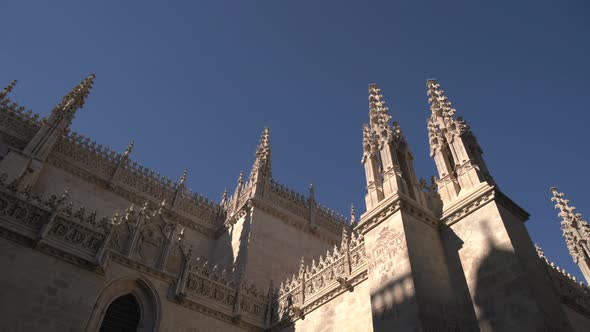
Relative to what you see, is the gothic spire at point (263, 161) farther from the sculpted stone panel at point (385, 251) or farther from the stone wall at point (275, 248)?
the sculpted stone panel at point (385, 251)

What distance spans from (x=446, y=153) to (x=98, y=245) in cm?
1158

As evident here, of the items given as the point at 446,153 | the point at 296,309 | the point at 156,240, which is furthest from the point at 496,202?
the point at 156,240

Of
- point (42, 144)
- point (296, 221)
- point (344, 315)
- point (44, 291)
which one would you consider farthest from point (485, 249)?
point (42, 144)

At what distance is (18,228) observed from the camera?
12.9 metres

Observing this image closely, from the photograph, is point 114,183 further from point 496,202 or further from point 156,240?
point 496,202

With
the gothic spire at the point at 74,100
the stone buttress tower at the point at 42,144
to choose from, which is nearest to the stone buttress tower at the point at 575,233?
the stone buttress tower at the point at 42,144

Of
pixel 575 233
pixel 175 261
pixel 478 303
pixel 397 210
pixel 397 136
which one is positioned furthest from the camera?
pixel 575 233

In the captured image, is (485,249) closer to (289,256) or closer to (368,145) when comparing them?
(368,145)

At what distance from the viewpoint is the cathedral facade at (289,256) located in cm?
972

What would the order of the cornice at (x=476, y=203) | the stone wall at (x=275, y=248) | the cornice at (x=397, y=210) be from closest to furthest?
the cornice at (x=476, y=203)
the cornice at (x=397, y=210)
the stone wall at (x=275, y=248)

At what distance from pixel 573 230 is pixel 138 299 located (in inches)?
713

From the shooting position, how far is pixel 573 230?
739 inches

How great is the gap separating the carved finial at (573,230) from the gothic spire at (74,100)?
2422 centimetres

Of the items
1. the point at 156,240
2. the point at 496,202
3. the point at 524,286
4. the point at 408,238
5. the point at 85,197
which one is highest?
the point at 85,197
